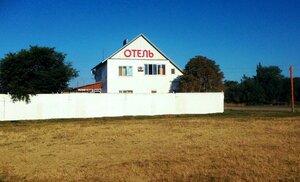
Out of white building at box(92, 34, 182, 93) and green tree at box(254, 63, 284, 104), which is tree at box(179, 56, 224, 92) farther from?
green tree at box(254, 63, 284, 104)

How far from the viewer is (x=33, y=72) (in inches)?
1208

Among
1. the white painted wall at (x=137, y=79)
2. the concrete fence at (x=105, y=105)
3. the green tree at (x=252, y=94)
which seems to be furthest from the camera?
the green tree at (x=252, y=94)

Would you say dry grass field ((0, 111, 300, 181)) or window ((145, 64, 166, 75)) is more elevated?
window ((145, 64, 166, 75))

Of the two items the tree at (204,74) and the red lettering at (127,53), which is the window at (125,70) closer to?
the red lettering at (127,53)

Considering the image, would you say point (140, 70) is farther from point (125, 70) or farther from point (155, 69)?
point (155, 69)

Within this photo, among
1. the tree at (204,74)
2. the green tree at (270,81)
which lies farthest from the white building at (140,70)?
the green tree at (270,81)

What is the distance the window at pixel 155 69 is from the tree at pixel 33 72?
10.8 m

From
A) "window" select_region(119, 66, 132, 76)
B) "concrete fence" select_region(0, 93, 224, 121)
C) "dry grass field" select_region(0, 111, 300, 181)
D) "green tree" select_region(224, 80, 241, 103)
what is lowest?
"dry grass field" select_region(0, 111, 300, 181)

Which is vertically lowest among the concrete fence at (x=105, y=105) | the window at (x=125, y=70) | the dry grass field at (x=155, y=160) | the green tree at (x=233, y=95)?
the dry grass field at (x=155, y=160)

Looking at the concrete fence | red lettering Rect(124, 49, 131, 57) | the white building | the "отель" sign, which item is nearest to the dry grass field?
the concrete fence

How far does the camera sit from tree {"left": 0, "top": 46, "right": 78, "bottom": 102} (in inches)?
1142

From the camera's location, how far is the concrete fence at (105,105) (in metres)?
28.4

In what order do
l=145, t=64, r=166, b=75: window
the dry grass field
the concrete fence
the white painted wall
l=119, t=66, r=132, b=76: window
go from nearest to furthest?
the dry grass field → the concrete fence → the white painted wall → l=119, t=66, r=132, b=76: window → l=145, t=64, r=166, b=75: window

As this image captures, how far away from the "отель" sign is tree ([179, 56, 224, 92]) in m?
4.74
